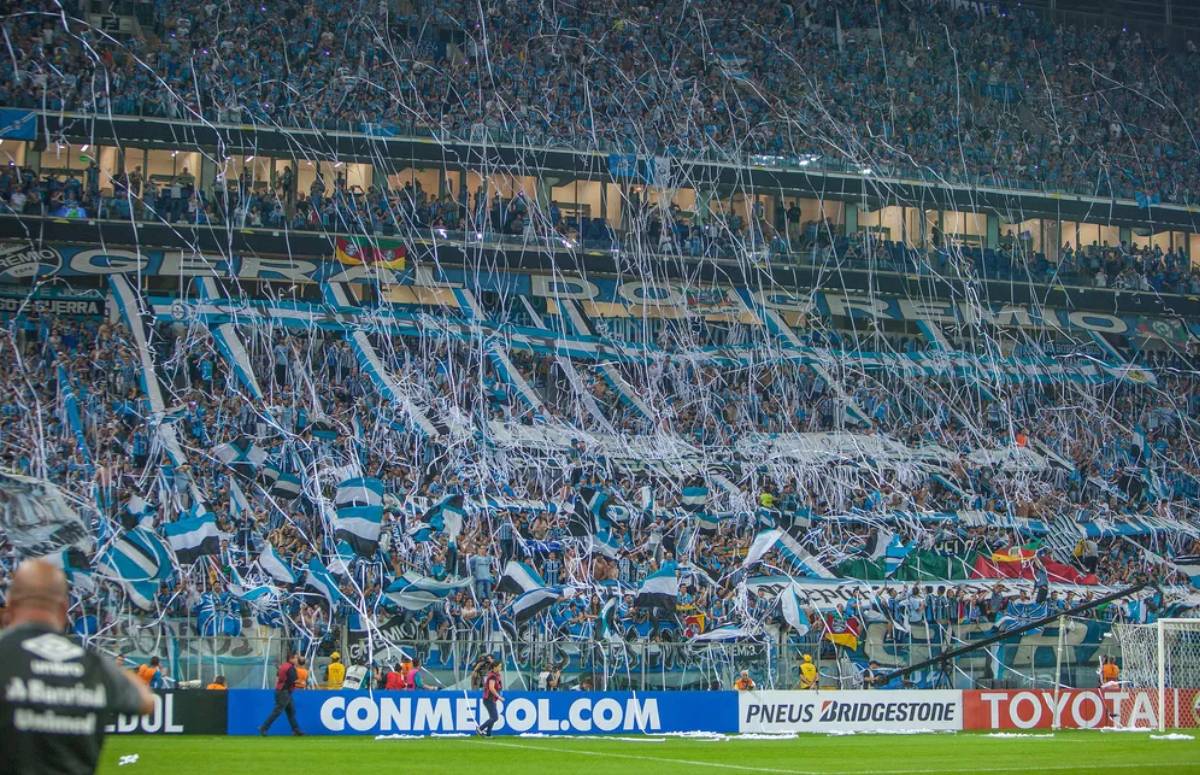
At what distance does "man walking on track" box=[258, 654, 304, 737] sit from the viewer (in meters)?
24.7

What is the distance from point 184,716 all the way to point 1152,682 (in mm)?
18912

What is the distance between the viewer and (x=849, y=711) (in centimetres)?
2875

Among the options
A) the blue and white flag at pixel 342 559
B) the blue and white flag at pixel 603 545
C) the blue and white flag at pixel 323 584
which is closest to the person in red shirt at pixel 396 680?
the blue and white flag at pixel 323 584

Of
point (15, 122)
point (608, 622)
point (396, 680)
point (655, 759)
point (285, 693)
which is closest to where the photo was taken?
point (655, 759)

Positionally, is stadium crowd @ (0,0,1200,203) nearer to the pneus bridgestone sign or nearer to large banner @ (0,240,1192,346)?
large banner @ (0,240,1192,346)

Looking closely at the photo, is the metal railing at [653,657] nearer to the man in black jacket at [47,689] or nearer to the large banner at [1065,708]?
the large banner at [1065,708]

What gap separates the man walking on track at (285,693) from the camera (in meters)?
24.7

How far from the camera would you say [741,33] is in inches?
2184

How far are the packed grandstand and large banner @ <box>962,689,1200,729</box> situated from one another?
0.90m

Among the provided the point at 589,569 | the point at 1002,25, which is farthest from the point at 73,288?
the point at 1002,25

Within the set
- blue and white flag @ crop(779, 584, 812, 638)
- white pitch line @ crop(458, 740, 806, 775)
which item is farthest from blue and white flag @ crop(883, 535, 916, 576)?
white pitch line @ crop(458, 740, 806, 775)

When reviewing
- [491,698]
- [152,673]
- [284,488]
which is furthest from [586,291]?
[152,673]

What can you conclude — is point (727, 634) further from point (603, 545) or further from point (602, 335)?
point (602, 335)

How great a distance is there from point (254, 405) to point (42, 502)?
1033 cm
